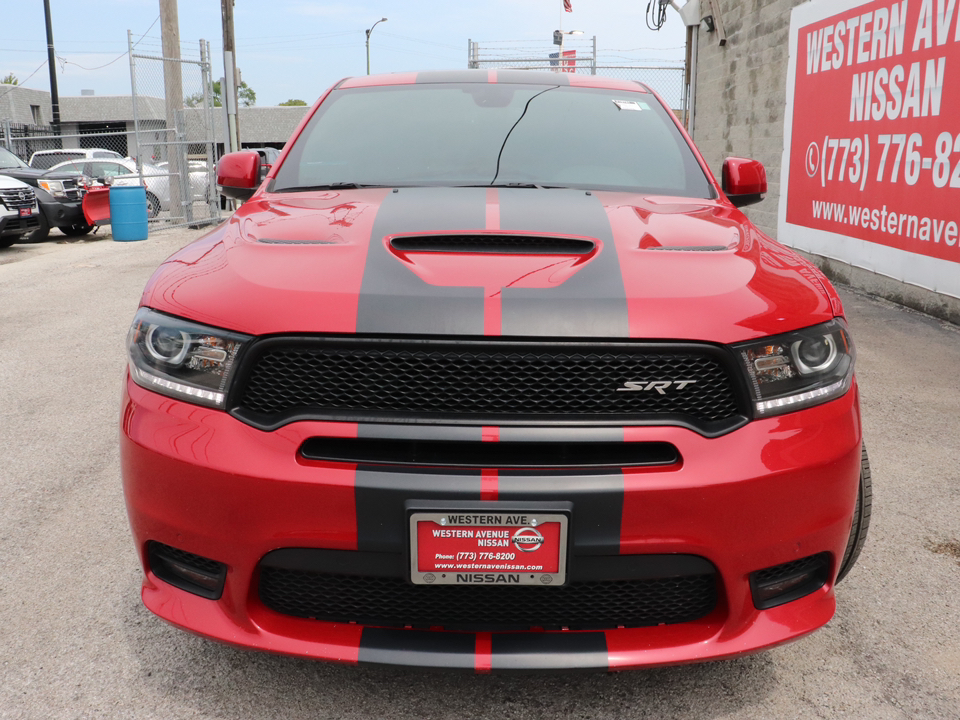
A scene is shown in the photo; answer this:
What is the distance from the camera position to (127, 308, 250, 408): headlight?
182cm

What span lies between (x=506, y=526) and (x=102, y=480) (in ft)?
8.20

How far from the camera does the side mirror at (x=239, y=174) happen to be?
10.2 ft

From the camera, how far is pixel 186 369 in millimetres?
1858

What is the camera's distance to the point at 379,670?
206 cm

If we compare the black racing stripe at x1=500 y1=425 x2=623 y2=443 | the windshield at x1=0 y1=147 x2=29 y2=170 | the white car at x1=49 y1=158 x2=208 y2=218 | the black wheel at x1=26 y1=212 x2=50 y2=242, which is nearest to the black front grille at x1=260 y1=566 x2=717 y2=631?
the black racing stripe at x1=500 y1=425 x2=623 y2=443

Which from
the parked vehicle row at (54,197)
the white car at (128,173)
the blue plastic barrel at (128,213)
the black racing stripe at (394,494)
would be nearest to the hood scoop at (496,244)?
the black racing stripe at (394,494)

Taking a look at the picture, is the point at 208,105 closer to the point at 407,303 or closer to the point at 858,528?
the point at 407,303

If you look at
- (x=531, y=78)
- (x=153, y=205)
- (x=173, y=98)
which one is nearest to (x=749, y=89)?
(x=531, y=78)

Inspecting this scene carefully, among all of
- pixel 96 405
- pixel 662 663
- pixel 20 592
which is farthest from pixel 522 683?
pixel 96 405

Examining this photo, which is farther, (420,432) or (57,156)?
(57,156)

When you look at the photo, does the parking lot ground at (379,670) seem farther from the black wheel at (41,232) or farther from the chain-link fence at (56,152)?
the chain-link fence at (56,152)

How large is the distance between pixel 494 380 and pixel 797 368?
66cm

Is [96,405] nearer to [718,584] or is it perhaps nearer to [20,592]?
[20,592]

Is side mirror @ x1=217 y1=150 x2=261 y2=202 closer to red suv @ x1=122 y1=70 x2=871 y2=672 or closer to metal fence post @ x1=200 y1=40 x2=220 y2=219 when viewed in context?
red suv @ x1=122 y1=70 x2=871 y2=672
